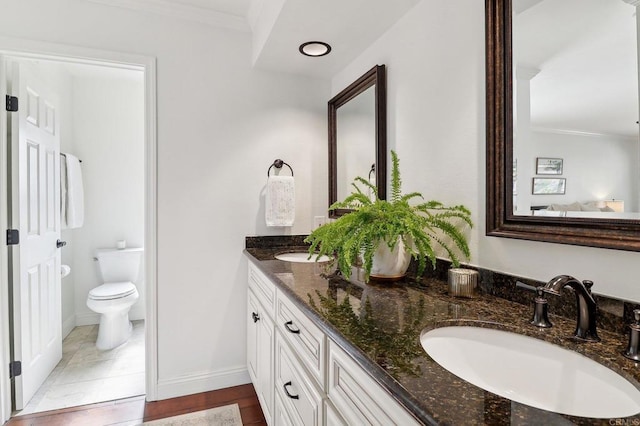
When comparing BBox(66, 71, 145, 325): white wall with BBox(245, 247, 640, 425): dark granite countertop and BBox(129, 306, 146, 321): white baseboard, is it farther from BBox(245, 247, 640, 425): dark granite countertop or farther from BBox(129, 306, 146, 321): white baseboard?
BBox(245, 247, 640, 425): dark granite countertop

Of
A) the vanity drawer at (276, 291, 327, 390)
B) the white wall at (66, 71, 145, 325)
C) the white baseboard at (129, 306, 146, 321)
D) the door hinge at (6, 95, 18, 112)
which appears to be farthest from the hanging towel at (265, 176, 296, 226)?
the white baseboard at (129, 306, 146, 321)

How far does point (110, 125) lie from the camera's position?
11.1ft

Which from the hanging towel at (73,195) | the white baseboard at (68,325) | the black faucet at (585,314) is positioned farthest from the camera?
the white baseboard at (68,325)

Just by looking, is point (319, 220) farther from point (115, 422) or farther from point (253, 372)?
point (115, 422)

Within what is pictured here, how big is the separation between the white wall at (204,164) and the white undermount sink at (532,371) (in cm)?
166

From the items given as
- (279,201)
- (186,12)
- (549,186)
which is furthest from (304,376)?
(186,12)

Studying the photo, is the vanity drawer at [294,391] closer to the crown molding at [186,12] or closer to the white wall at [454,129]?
the white wall at [454,129]

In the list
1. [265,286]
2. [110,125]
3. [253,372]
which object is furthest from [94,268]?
[265,286]

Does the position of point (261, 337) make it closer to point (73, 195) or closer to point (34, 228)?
point (34, 228)

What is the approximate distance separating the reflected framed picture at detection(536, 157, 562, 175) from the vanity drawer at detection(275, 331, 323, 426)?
936 millimetres

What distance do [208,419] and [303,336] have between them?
122 centimetres

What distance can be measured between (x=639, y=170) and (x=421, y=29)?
1066 mm

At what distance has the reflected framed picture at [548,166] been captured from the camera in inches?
40.0

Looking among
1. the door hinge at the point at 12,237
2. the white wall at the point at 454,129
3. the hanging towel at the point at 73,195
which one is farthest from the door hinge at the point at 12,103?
the white wall at the point at 454,129
